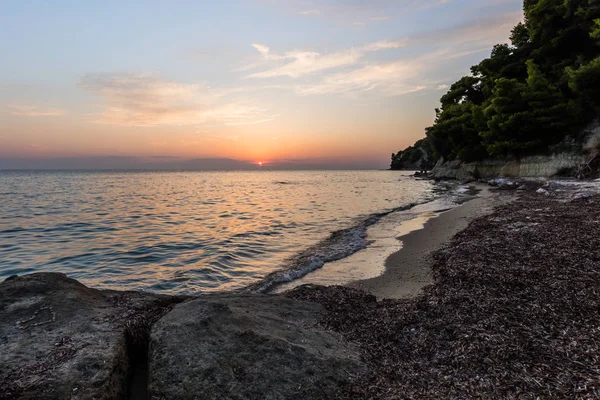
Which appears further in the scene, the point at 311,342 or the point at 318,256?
the point at 318,256

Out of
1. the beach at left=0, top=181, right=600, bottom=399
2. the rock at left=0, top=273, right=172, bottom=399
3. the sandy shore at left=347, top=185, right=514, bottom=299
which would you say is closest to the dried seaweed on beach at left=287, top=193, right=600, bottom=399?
the beach at left=0, top=181, right=600, bottom=399

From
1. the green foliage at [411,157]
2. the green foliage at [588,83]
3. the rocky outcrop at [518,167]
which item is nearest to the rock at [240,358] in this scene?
the rocky outcrop at [518,167]

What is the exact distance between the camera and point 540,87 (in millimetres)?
39094

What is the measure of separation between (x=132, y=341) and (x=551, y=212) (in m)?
17.1

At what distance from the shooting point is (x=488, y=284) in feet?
22.4

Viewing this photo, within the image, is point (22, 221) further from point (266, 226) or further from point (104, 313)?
point (104, 313)

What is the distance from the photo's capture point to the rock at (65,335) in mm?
3438

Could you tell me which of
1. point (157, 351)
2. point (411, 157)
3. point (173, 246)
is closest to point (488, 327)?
point (157, 351)

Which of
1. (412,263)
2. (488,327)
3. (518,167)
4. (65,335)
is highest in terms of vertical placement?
(518,167)

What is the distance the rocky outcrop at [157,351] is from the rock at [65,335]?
11mm

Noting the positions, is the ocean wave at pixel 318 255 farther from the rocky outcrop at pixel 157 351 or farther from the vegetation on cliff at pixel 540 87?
the vegetation on cliff at pixel 540 87

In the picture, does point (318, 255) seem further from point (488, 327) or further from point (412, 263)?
point (488, 327)

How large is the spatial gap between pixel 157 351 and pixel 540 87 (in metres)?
49.1

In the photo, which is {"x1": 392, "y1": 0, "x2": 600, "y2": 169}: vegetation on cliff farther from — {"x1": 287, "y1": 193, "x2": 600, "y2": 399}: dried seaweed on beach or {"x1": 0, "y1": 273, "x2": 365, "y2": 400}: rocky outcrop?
{"x1": 0, "y1": 273, "x2": 365, "y2": 400}: rocky outcrop
